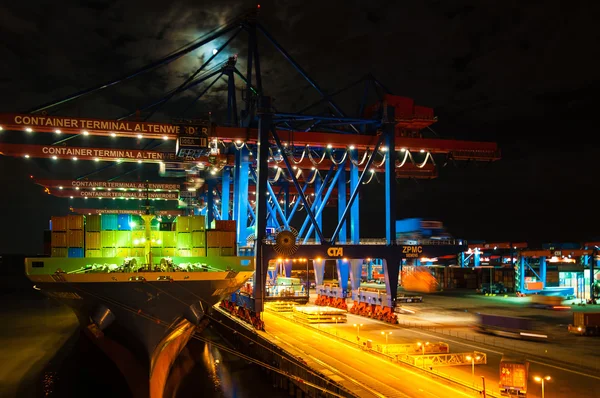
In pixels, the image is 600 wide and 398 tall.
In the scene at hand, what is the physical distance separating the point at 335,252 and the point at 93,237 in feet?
52.0

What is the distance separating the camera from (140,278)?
19781 millimetres

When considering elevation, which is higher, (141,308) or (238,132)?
(238,132)

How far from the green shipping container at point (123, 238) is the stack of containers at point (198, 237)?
2945 mm

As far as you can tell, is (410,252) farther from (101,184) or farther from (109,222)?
(101,184)

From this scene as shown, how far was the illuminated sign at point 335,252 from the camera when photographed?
109ft

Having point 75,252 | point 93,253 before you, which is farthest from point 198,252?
point 75,252

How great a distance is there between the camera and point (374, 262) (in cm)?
9162

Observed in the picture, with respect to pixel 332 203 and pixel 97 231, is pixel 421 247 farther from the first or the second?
pixel 332 203

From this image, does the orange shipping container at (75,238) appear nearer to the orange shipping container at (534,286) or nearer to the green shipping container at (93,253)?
the green shipping container at (93,253)

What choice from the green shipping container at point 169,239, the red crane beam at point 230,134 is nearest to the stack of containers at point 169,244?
the green shipping container at point 169,239

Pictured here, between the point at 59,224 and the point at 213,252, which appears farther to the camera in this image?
the point at 213,252

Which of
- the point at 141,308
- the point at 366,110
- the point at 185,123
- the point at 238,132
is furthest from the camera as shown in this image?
the point at 366,110

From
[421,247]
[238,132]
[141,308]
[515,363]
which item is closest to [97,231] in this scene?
[141,308]

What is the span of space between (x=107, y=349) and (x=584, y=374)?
68.3 feet
